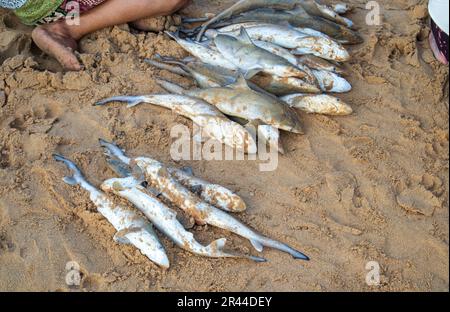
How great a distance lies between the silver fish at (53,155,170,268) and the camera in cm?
332

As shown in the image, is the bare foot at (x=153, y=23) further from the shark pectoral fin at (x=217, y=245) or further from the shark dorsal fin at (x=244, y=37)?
the shark pectoral fin at (x=217, y=245)

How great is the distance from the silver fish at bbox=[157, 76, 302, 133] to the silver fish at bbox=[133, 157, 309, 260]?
68 cm

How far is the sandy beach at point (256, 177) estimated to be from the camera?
331 centimetres

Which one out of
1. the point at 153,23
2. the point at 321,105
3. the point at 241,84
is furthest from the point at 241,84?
the point at 153,23

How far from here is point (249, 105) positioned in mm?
3975

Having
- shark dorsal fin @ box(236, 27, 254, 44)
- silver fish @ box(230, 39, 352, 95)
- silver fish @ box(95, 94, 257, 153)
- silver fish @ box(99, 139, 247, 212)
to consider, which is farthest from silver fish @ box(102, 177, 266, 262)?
shark dorsal fin @ box(236, 27, 254, 44)

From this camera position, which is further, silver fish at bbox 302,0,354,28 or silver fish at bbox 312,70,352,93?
silver fish at bbox 302,0,354,28

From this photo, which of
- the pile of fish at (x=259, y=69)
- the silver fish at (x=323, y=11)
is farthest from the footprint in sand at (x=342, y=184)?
the silver fish at (x=323, y=11)

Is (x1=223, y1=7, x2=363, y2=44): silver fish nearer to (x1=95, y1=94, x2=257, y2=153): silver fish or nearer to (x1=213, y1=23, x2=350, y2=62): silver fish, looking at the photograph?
(x1=213, y1=23, x2=350, y2=62): silver fish

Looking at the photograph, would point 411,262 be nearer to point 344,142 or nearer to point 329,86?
point 344,142

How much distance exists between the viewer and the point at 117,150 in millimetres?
3865

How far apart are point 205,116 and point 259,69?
0.56 m
